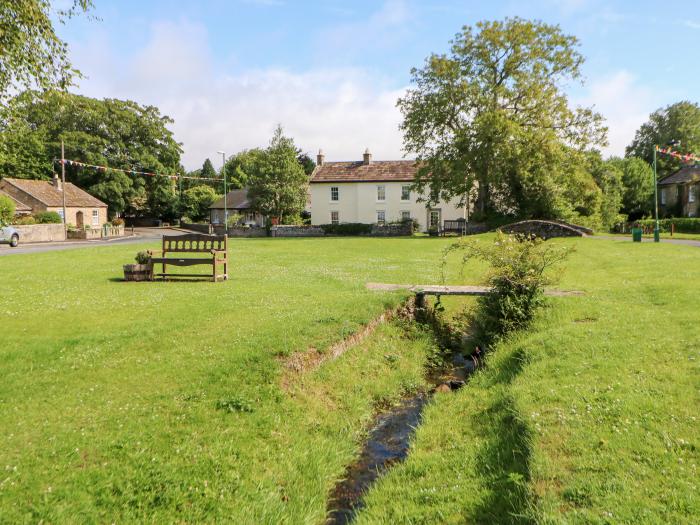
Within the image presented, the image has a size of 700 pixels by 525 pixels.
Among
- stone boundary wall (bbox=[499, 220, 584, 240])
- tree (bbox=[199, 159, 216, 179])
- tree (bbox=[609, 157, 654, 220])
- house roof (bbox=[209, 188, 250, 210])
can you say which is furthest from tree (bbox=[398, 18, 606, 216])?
tree (bbox=[199, 159, 216, 179])

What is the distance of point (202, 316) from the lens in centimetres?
955

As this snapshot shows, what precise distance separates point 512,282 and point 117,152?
7518cm

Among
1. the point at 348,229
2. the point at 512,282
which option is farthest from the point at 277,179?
the point at 512,282

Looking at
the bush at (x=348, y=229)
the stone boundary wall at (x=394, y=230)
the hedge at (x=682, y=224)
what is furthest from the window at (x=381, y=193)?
the hedge at (x=682, y=224)

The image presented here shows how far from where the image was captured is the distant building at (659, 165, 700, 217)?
198ft

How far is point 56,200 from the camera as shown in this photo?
5641 centimetres

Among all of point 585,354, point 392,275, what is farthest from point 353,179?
point 585,354

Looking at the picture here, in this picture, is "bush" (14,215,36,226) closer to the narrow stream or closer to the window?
the window

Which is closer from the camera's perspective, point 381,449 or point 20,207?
point 381,449

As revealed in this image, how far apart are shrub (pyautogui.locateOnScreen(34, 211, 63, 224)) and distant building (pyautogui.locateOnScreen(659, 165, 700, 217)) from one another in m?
73.7

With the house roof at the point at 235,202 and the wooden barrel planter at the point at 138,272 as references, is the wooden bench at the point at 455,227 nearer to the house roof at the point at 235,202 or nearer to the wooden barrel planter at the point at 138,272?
the wooden barrel planter at the point at 138,272

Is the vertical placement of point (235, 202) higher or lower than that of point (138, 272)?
higher

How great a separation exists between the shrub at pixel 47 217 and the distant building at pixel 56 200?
2279 millimetres

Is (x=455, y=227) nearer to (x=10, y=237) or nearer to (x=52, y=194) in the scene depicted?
(x=10, y=237)
